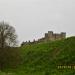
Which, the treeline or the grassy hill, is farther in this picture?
the grassy hill

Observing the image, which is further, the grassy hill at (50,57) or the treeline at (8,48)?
the grassy hill at (50,57)

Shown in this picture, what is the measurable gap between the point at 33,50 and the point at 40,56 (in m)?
9.74

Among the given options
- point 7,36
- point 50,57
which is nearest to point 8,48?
point 7,36

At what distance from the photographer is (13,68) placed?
6575cm

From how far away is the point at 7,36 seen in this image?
6581 centimetres

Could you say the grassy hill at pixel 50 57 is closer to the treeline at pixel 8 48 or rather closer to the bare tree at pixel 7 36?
the treeline at pixel 8 48

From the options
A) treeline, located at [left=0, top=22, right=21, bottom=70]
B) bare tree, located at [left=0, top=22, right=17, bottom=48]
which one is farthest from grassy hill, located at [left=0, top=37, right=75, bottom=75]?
bare tree, located at [left=0, top=22, right=17, bottom=48]

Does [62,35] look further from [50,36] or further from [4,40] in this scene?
[4,40]

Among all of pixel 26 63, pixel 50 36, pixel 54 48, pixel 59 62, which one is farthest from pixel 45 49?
pixel 50 36

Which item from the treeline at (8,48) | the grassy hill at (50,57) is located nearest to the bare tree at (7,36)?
the treeline at (8,48)

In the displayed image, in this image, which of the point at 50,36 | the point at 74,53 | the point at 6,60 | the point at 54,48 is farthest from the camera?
the point at 50,36

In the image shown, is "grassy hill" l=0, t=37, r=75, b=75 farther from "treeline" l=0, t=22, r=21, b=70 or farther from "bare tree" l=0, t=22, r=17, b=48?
"bare tree" l=0, t=22, r=17, b=48

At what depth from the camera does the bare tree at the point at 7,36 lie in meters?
65.1

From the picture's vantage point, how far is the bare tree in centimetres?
6506
